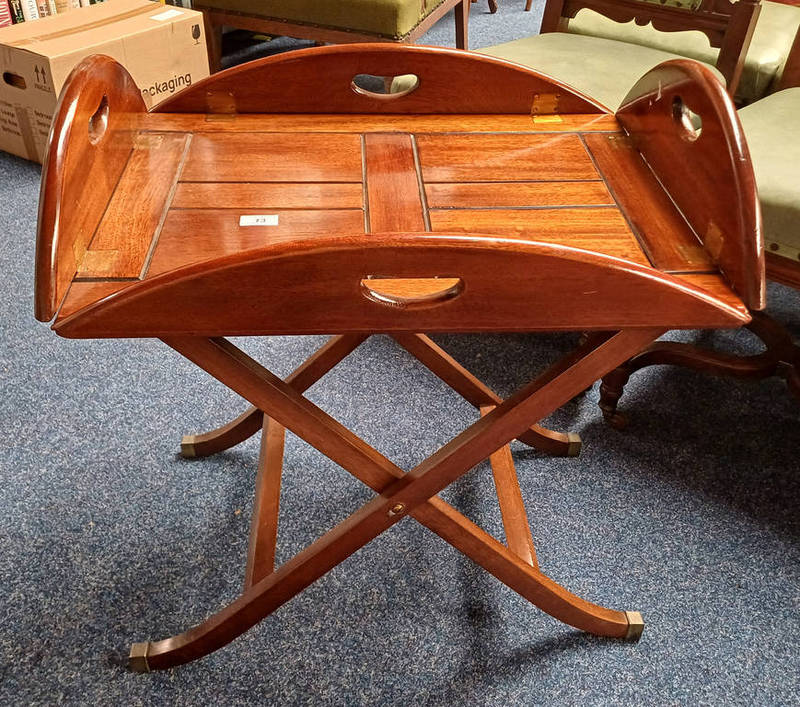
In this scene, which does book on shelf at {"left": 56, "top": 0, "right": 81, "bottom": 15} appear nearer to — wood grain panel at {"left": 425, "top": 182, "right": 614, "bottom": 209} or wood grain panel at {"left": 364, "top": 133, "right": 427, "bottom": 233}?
wood grain panel at {"left": 364, "top": 133, "right": 427, "bottom": 233}

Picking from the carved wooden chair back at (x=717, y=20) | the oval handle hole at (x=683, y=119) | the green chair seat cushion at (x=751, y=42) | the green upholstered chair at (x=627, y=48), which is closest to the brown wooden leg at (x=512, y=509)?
the oval handle hole at (x=683, y=119)

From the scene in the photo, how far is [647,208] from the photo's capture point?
2.91 ft

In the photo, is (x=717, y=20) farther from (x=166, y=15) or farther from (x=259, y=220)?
(x=166, y=15)

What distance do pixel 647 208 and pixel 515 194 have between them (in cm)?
15

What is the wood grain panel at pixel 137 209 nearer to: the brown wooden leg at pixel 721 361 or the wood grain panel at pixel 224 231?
the wood grain panel at pixel 224 231

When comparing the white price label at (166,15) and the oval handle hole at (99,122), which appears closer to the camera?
the oval handle hole at (99,122)

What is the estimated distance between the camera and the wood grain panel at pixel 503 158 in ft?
3.12

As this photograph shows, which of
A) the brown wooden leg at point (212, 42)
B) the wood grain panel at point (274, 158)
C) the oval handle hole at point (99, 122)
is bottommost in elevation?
the brown wooden leg at point (212, 42)

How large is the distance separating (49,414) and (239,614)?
0.70 m

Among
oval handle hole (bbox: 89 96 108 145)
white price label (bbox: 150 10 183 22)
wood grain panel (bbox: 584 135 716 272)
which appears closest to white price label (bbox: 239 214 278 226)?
oval handle hole (bbox: 89 96 108 145)

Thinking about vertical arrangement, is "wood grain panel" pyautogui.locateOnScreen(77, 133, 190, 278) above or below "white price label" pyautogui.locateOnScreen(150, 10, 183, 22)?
above

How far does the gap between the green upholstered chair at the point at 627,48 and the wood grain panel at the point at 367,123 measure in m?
0.61

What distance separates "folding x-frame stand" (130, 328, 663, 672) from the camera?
83 centimetres

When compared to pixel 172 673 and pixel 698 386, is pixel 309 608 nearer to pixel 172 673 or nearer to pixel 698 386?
pixel 172 673
